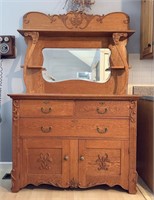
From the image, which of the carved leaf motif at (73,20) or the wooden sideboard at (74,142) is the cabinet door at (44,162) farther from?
A: the carved leaf motif at (73,20)

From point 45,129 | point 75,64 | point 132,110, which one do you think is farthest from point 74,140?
point 75,64

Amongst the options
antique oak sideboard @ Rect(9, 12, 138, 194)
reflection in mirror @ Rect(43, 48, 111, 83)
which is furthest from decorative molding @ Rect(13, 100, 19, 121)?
reflection in mirror @ Rect(43, 48, 111, 83)

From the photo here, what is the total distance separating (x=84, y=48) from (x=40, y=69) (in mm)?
468

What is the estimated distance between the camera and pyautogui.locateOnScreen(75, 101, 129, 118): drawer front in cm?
219

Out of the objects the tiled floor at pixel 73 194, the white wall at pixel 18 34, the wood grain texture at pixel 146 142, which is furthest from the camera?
the white wall at pixel 18 34

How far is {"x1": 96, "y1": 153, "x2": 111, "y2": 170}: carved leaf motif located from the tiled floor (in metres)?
0.21

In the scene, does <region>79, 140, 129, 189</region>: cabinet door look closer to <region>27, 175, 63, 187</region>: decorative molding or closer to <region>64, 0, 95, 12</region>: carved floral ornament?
<region>27, 175, 63, 187</region>: decorative molding

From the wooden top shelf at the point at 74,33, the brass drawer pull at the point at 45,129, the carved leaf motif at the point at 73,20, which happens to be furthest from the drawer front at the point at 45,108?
the carved leaf motif at the point at 73,20

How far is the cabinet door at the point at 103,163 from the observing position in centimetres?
220

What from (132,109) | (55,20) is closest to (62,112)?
(132,109)

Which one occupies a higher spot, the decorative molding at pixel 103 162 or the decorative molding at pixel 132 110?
the decorative molding at pixel 132 110

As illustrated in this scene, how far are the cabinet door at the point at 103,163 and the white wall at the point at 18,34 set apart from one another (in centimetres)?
87

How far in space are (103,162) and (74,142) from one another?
0.28 metres

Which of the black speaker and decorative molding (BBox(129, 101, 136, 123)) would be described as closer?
decorative molding (BBox(129, 101, 136, 123))
